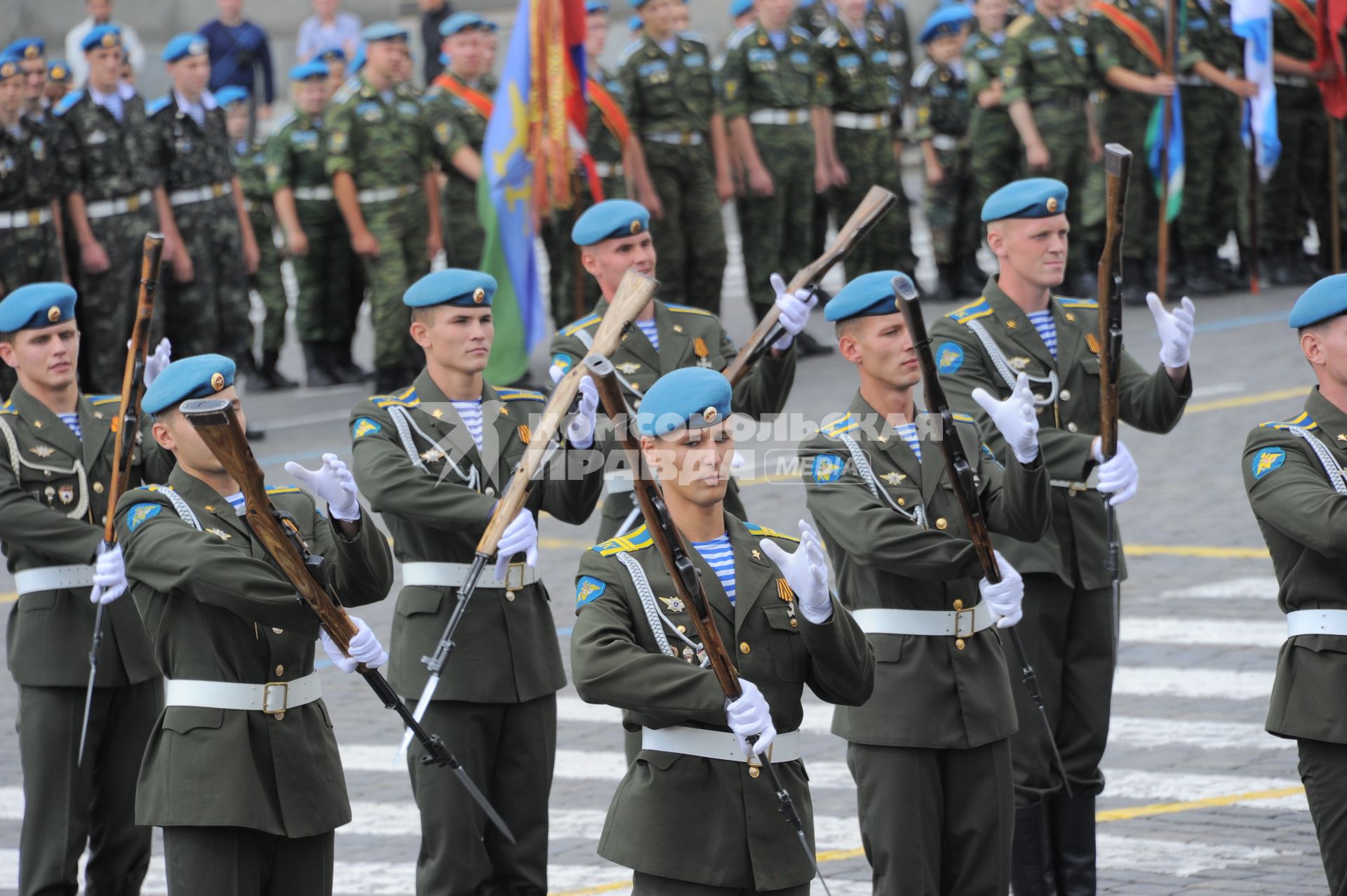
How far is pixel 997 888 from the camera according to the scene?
20.5 ft

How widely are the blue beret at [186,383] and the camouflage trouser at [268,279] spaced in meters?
11.0

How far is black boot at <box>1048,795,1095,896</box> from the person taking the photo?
286 inches

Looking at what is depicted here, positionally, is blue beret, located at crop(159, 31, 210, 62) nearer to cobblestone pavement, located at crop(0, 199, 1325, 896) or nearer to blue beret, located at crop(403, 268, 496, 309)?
cobblestone pavement, located at crop(0, 199, 1325, 896)

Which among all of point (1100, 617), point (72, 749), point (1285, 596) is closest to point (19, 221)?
point (72, 749)

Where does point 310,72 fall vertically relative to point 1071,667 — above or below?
above

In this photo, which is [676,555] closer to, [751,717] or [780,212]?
[751,717]

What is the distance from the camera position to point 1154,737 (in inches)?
353

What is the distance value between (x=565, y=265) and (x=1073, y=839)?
10.0 metres

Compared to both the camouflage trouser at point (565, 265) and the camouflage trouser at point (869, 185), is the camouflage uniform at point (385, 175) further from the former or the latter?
the camouflage trouser at point (869, 185)

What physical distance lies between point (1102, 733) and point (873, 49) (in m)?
10.8

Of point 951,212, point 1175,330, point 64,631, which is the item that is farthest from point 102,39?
point 1175,330

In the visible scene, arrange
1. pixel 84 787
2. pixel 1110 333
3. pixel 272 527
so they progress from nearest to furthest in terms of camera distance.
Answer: pixel 272 527
pixel 1110 333
pixel 84 787

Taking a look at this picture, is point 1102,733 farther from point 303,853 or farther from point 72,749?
point 72,749

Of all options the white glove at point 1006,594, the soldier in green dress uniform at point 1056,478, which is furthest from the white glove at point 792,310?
the white glove at point 1006,594
